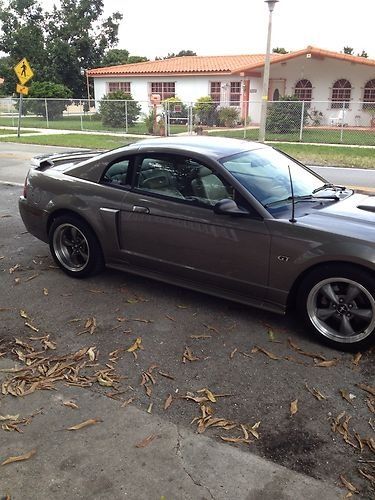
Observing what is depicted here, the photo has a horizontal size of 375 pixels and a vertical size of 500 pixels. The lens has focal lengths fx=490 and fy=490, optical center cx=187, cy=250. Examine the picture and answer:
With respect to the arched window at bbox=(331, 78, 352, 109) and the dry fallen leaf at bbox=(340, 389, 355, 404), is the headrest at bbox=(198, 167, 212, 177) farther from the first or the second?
the arched window at bbox=(331, 78, 352, 109)

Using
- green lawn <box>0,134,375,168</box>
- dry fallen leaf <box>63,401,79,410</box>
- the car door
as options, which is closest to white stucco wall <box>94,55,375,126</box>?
green lawn <box>0,134,375,168</box>

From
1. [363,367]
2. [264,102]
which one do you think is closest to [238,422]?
[363,367]

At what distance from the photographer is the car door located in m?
3.89

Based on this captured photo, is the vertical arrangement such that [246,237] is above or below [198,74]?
below

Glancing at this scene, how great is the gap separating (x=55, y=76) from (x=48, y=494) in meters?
43.1

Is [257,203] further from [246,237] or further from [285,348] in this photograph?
[285,348]

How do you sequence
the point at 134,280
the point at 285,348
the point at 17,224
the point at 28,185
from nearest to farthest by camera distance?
the point at 285,348
the point at 134,280
the point at 28,185
the point at 17,224

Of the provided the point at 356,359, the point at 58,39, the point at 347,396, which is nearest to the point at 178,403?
the point at 347,396

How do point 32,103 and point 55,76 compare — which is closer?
point 32,103

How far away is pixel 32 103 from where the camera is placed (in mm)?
30344

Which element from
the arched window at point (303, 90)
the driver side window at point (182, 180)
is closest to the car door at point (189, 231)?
the driver side window at point (182, 180)

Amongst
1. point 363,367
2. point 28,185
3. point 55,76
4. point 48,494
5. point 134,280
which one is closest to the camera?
point 48,494

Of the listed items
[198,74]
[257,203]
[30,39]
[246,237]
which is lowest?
[246,237]

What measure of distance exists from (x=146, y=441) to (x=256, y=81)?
99.4 ft
